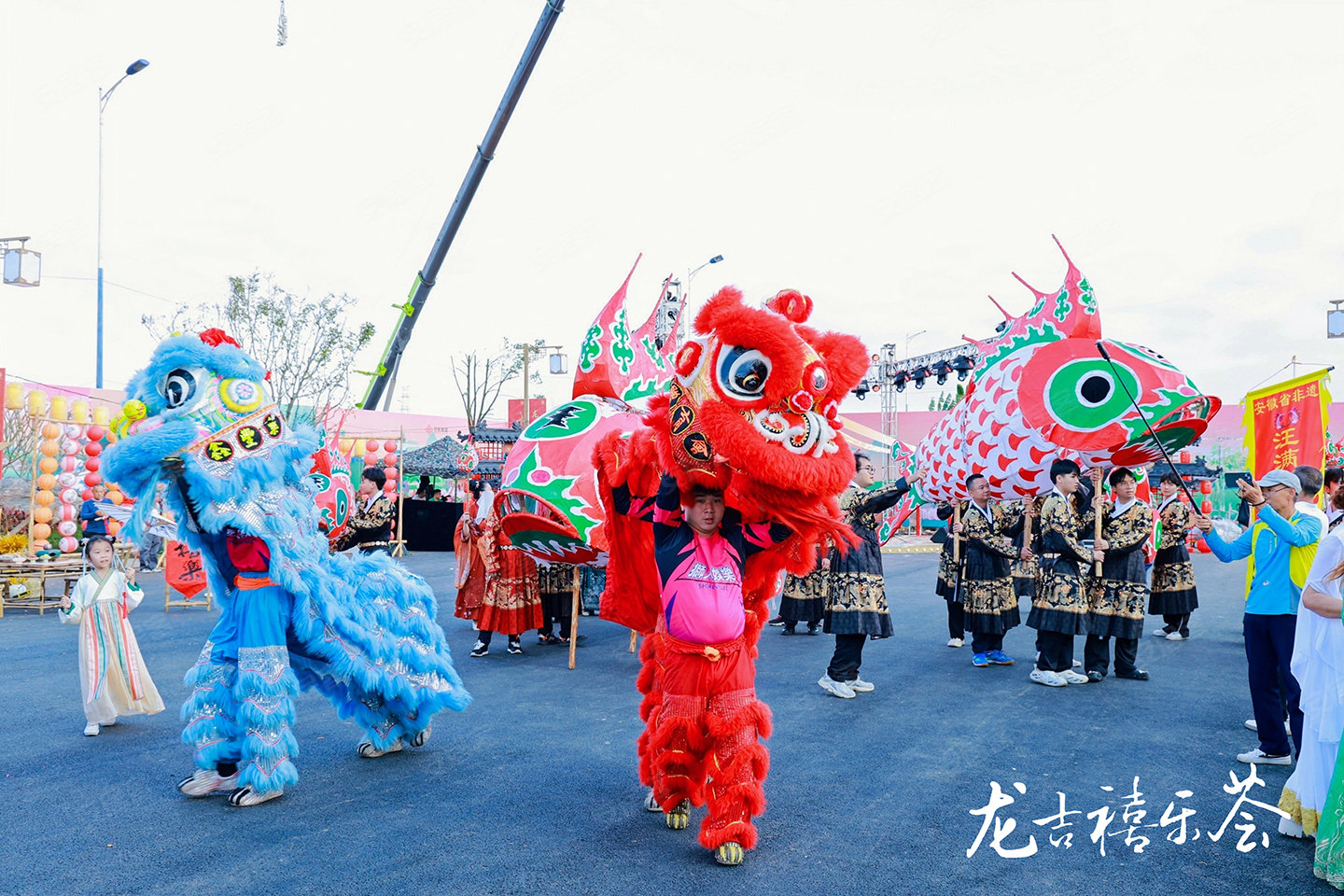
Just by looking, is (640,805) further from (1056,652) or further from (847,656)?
(1056,652)

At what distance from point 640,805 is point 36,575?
9251 mm

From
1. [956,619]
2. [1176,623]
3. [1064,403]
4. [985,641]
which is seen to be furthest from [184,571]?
[1176,623]

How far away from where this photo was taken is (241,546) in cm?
362

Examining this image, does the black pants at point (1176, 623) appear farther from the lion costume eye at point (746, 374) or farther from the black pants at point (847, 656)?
the lion costume eye at point (746, 374)

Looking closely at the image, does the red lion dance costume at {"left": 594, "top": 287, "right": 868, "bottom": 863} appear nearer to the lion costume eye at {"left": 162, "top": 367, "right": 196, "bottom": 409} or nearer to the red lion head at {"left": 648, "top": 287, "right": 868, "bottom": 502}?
the red lion head at {"left": 648, "top": 287, "right": 868, "bottom": 502}

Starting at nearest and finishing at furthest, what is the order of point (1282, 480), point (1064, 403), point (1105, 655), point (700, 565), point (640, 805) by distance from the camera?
1. point (700, 565)
2. point (640, 805)
3. point (1282, 480)
4. point (1064, 403)
5. point (1105, 655)

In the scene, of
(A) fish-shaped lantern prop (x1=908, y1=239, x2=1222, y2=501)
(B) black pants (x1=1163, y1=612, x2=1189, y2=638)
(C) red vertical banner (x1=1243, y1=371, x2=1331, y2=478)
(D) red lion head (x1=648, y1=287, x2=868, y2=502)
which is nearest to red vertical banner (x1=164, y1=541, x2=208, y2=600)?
(A) fish-shaped lantern prop (x1=908, y1=239, x2=1222, y2=501)

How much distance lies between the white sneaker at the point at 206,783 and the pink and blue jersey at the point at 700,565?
2.05m

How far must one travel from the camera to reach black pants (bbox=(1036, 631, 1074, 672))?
5.91 m

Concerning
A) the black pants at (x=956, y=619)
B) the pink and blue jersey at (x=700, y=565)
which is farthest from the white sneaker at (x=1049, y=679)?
the pink and blue jersey at (x=700, y=565)

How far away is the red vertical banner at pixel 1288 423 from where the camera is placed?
5.63m

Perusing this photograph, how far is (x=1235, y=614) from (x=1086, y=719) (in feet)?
18.9

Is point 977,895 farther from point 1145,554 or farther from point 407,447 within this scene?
point 407,447

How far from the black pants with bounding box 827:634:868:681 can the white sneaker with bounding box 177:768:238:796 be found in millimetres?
3458
